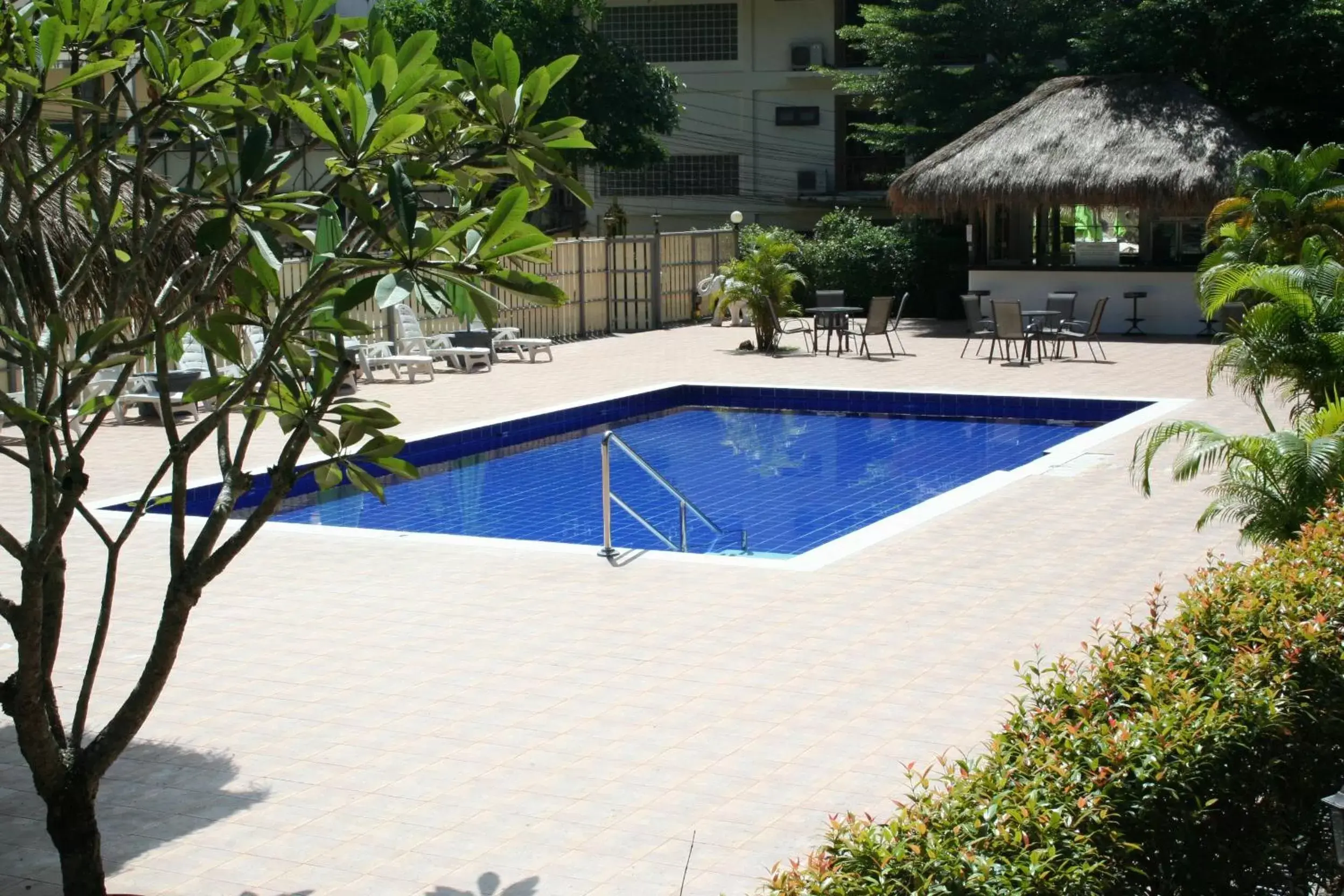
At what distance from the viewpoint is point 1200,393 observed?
16109mm

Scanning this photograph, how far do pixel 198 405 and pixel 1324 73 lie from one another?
17.1m

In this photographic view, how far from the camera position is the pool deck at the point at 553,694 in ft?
16.2

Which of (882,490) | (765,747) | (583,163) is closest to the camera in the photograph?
(765,747)

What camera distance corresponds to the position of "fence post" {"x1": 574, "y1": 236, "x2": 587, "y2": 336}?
2350cm

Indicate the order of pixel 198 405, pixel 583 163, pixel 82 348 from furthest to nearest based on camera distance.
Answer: pixel 583 163
pixel 198 405
pixel 82 348

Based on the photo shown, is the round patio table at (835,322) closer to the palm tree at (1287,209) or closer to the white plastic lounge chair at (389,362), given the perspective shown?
the palm tree at (1287,209)

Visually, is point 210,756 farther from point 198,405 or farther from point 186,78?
point 198,405

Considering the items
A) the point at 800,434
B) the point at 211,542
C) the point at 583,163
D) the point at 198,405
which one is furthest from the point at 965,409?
the point at 583,163

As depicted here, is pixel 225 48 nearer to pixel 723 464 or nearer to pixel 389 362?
pixel 723 464

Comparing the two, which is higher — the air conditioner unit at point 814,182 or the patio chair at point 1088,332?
the air conditioner unit at point 814,182

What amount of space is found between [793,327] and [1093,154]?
5.29m

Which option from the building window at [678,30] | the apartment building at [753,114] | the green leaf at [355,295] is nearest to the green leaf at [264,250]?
the green leaf at [355,295]

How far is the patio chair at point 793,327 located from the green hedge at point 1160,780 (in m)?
16.2

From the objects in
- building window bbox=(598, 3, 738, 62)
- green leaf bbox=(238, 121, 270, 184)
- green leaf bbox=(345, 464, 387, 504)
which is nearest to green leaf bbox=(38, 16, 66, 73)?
green leaf bbox=(238, 121, 270, 184)
